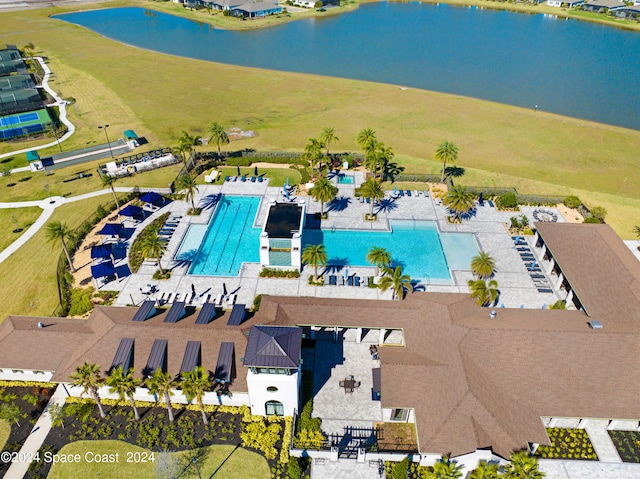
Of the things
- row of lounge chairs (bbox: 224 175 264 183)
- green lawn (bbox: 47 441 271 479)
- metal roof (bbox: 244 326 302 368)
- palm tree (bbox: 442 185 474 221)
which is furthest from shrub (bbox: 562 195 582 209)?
green lawn (bbox: 47 441 271 479)

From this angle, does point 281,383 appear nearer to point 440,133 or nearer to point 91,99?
point 440,133

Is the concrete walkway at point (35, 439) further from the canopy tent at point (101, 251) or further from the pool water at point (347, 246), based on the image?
the pool water at point (347, 246)

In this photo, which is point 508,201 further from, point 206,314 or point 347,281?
point 206,314

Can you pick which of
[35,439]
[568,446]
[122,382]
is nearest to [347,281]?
[568,446]

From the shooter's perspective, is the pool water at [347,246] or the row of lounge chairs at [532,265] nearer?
the row of lounge chairs at [532,265]

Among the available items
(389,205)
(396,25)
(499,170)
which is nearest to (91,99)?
(389,205)

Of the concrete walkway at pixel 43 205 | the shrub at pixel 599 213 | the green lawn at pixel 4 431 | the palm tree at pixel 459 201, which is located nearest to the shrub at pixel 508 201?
the palm tree at pixel 459 201

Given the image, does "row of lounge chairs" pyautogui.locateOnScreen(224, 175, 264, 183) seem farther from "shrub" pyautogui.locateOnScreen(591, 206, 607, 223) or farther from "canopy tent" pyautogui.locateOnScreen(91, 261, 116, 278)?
"shrub" pyautogui.locateOnScreen(591, 206, 607, 223)

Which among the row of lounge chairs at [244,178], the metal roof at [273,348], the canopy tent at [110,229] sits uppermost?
the metal roof at [273,348]
